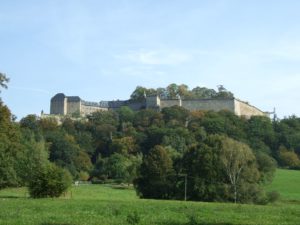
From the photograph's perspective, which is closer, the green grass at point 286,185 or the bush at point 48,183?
the bush at point 48,183

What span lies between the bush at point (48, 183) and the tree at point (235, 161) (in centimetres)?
2090

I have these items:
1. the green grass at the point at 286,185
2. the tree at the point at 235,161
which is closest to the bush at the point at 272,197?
the tree at the point at 235,161

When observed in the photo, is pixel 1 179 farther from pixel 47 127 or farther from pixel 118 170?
pixel 47 127

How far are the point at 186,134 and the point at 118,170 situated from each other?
2870 centimetres

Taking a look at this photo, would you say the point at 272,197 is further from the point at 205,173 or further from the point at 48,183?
the point at 48,183

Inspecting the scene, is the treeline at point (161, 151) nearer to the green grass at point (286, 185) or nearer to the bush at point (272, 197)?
the bush at point (272, 197)

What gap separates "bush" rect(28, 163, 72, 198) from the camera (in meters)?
41.4

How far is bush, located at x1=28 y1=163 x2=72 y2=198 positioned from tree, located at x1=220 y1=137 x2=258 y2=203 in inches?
823

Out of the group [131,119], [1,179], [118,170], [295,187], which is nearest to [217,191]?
[1,179]

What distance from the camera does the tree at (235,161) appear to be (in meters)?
57.9

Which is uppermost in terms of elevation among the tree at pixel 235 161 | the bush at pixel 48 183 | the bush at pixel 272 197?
the tree at pixel 235 161

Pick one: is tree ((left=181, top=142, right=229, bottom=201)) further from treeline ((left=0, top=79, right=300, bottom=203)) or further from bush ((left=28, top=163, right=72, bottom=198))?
bush ((left=28, top=163, right=72, bottom=198))

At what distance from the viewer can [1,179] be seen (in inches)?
2331

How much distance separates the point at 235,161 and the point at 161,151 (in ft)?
38.6
